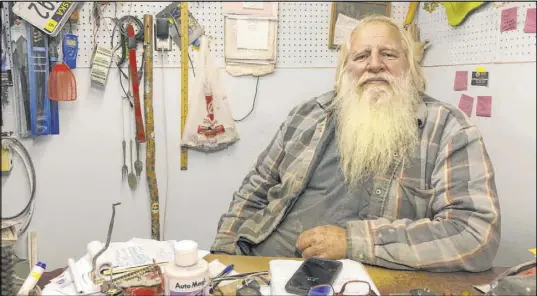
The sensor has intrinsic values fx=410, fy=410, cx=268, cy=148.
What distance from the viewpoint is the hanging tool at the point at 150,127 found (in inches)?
34.7

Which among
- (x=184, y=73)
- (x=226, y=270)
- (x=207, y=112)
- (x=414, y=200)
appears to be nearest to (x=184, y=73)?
(x=184, y=73)

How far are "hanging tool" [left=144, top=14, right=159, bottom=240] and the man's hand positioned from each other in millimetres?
347

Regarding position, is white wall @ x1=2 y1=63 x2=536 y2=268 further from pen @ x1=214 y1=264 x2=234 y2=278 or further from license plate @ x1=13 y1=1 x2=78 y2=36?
pen @ x1=214 y1=264 x2=234 y2=278

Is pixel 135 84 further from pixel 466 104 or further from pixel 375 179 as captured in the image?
pixel 466 104

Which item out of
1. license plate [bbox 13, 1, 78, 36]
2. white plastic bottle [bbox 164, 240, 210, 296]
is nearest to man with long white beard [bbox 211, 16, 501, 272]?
white plastic bottle [bbox 164, 240, 210, 296]

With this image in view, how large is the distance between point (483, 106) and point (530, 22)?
17 cm

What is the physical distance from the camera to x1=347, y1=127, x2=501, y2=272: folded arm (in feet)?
2.38

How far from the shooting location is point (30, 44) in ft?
2.76

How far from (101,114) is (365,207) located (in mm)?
616

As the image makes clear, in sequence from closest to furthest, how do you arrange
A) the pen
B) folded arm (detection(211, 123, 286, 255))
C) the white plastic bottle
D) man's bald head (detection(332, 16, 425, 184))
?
1. the white plastic bottle
2. the pen
3. man's bald head (detection(332, 16, 425, 184))
4. folded arm (detection(211, 123, 286, 255))

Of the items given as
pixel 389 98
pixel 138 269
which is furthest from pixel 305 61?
pixel 138 269

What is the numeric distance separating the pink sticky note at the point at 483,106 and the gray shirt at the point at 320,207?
0.28m

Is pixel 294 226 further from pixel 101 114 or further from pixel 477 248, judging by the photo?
pixel 101 114

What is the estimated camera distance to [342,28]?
988mm
